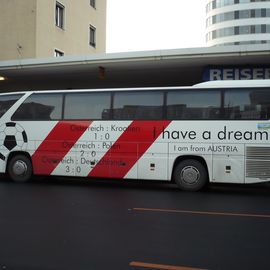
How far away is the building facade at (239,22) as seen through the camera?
90.8m

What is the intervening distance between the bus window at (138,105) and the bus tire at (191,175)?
157 cm

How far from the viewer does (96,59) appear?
17953mm

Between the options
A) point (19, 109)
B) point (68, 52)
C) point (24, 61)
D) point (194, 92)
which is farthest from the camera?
point (68, 52)

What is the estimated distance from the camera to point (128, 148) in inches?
531

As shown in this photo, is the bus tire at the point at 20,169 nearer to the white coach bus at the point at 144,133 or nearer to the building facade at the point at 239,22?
the white coach bus at the point at 144,133

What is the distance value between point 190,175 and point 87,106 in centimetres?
379

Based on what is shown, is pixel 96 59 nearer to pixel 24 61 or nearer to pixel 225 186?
pixel 24 61

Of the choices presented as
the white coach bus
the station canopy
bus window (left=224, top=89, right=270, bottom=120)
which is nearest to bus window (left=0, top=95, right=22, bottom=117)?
the white coach bus

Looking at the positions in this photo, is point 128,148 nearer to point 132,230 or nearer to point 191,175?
point 191,175

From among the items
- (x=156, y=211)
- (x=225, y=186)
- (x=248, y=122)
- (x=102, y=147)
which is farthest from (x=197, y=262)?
(x=225, y=186)

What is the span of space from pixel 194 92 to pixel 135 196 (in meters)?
3.44

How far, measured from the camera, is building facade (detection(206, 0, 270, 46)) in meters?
90.8

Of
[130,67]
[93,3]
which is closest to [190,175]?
[130,67]

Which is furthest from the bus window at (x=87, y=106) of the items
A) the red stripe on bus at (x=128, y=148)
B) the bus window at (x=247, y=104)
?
the bus window at (x=247, y=104)
